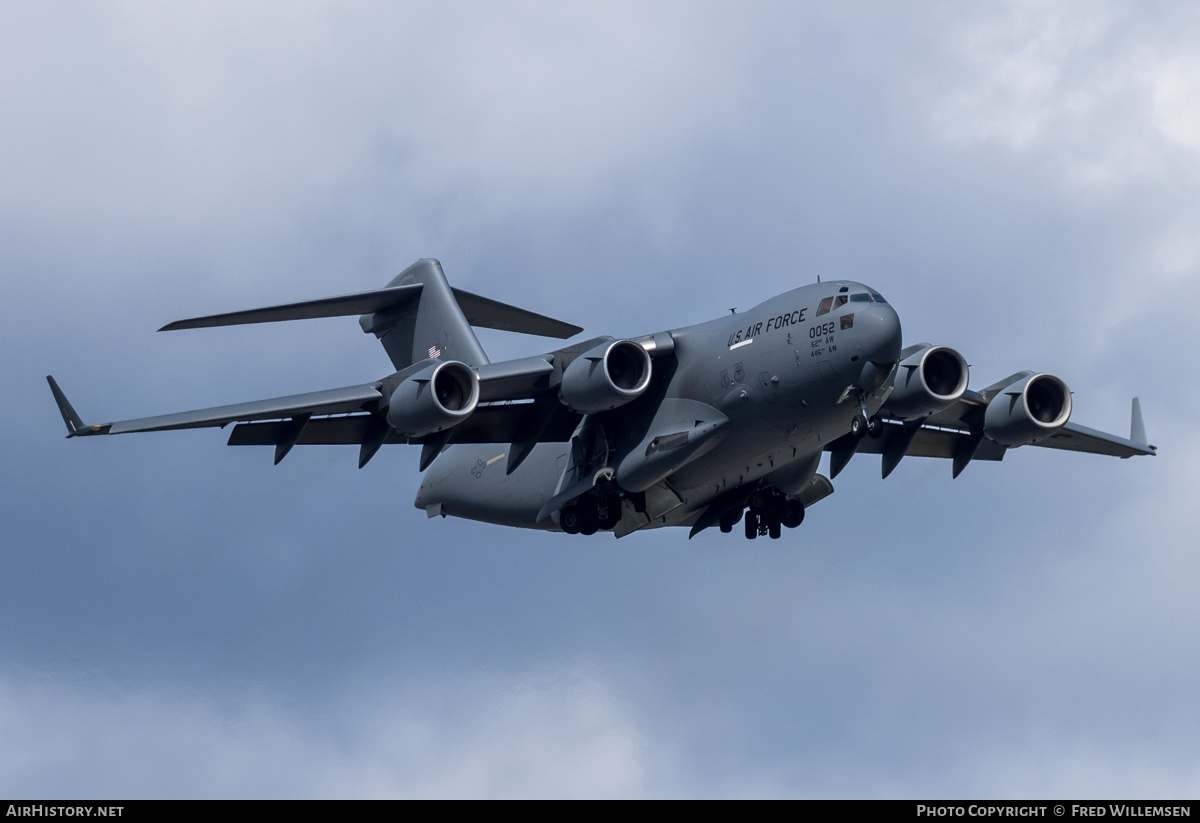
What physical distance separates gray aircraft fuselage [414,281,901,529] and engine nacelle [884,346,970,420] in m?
1.06

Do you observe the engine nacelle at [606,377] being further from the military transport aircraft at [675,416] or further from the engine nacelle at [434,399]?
the engine nacelle at [434,399]

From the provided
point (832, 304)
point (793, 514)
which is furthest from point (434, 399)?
point (793, 514)

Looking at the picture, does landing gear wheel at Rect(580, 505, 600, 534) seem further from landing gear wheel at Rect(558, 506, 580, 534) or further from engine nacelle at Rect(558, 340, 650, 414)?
engine nacelle at Rect(558, 340, 650, 414)

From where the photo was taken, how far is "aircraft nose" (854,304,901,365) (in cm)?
1839

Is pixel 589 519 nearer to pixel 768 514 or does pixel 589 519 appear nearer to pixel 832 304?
pixel 768 514

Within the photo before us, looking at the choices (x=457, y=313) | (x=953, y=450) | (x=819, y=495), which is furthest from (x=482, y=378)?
(x=953, y=450)

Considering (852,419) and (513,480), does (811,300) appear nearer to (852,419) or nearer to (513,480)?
(852,419)

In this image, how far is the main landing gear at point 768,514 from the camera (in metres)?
22.2

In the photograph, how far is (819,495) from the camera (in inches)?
888

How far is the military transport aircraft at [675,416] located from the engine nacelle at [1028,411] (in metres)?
0.03

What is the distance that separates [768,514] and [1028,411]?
3.89 m

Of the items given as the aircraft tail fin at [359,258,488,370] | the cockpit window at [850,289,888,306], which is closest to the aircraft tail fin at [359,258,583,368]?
the aircraft tail fin at [359,258,488,370]

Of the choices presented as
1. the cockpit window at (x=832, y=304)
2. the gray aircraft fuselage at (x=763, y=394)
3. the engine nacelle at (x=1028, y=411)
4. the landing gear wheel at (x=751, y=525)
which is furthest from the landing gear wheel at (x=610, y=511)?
the engine nacelle at (x=1028, y=411)
